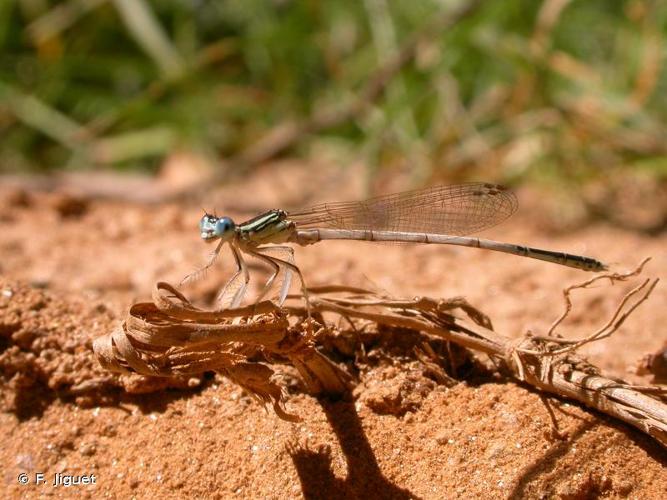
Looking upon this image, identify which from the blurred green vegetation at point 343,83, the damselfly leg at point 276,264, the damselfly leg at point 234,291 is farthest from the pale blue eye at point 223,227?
the blurred green vegetation at point 343,83

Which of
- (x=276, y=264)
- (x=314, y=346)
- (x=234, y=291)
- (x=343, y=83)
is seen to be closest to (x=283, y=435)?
(x=314, y=346)

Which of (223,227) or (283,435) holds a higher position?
(223,227)

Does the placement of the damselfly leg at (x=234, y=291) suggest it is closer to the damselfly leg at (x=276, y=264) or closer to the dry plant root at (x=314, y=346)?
the damselfly leg at (x=276, y=264)

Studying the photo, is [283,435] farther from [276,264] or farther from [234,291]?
[276,264]

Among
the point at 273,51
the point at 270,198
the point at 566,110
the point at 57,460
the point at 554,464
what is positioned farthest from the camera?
the point at 273,51

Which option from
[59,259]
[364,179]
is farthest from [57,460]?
[364,179]

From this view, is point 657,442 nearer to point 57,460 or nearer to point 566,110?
point 57,460
